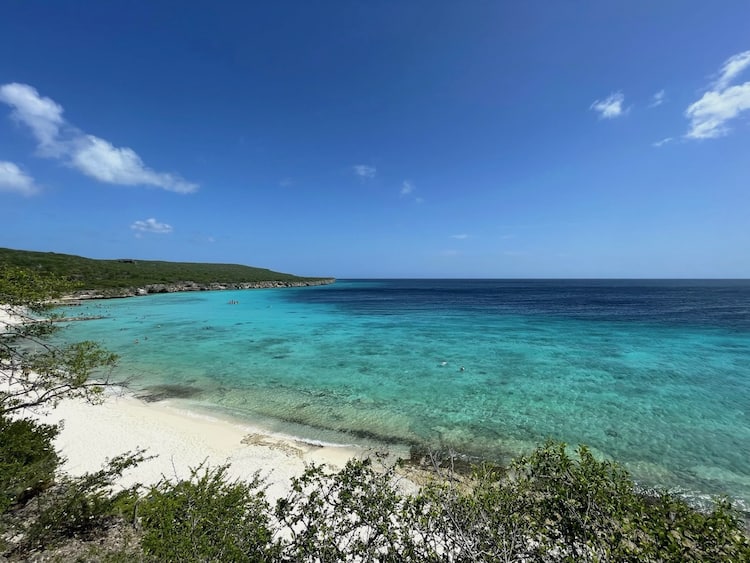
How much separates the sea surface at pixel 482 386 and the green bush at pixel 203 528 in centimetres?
708

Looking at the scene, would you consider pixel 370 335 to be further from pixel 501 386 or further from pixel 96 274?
pixel 96 274

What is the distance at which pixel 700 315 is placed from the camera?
172ft

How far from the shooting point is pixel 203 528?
19.2ft

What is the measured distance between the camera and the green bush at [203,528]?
5.18 meters

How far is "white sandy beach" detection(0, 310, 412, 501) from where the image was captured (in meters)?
10.6

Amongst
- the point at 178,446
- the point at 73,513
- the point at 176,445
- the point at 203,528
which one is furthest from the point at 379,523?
the point at 176,445

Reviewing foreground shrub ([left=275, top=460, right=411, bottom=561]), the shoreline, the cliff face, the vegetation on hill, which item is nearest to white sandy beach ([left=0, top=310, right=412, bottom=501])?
the shoreline

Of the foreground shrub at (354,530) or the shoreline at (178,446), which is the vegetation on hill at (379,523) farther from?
the shoreline at (178,446)

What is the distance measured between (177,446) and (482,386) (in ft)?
54.7

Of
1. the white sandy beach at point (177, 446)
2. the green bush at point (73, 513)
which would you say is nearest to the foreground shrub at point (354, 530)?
the green bush at point (73, 513)

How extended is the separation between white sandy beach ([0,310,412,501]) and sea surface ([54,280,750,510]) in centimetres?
132

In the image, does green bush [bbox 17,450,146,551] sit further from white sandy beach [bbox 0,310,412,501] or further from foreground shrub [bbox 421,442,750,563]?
foreground shrub [bbox 421,442,750,563]

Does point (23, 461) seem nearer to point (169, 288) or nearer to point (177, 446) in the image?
point (177, 446)

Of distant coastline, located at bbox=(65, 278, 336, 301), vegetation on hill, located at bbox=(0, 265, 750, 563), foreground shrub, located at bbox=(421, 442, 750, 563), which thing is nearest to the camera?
foreground shrub, located at bbox=(421, 442, 750, 563)
